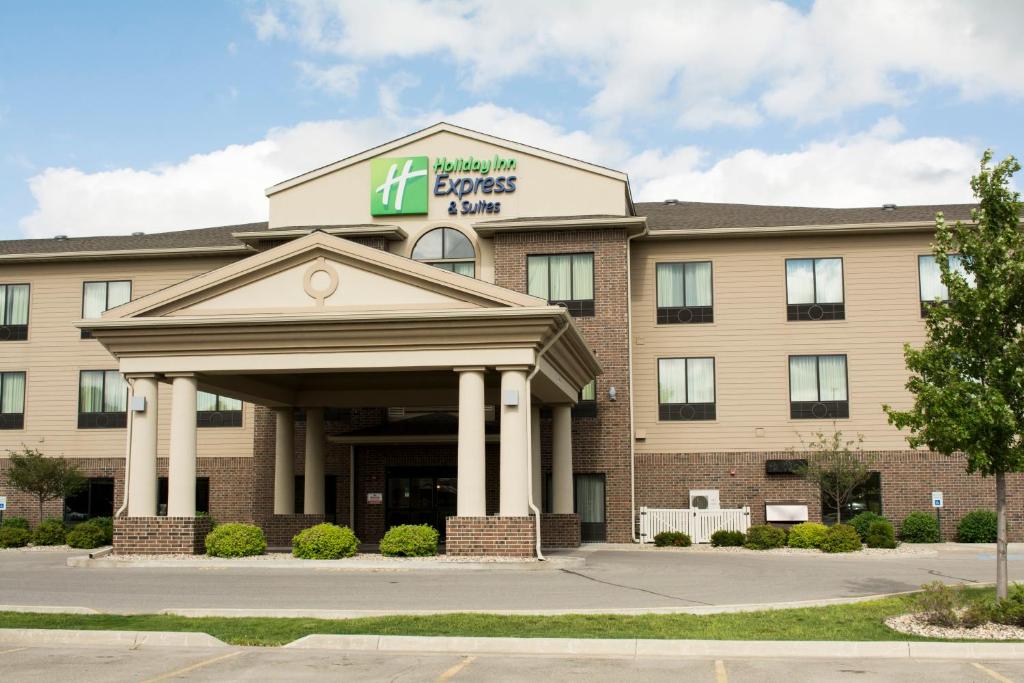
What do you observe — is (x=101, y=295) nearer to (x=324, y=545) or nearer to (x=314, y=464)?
(x=314, y=464)

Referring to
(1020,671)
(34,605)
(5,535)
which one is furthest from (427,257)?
(1020,671)

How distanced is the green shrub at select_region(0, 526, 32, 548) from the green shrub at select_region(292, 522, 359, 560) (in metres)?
12.9

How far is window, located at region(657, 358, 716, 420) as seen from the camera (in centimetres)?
3459

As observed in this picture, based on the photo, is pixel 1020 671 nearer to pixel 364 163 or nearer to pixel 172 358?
pixel 172 358

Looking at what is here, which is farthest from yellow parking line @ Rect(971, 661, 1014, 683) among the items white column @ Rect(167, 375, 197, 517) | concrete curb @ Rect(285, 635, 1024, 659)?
white column @ Rect(167, 375, 197, 517)

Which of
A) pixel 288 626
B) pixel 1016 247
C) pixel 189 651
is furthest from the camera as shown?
pixel 1016 247

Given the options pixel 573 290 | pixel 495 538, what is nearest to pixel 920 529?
pixel 573 290

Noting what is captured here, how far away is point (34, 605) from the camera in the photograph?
17.0 metres

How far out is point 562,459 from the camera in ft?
100

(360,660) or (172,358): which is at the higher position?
(172,358)

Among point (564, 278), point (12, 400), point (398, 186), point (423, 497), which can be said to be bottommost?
point (423, 497)

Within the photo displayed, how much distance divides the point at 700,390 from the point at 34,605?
73.3 feet

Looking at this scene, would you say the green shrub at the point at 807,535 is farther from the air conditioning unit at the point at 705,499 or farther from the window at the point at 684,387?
the window at the point at 684,387

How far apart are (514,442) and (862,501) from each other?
49.0 ft
